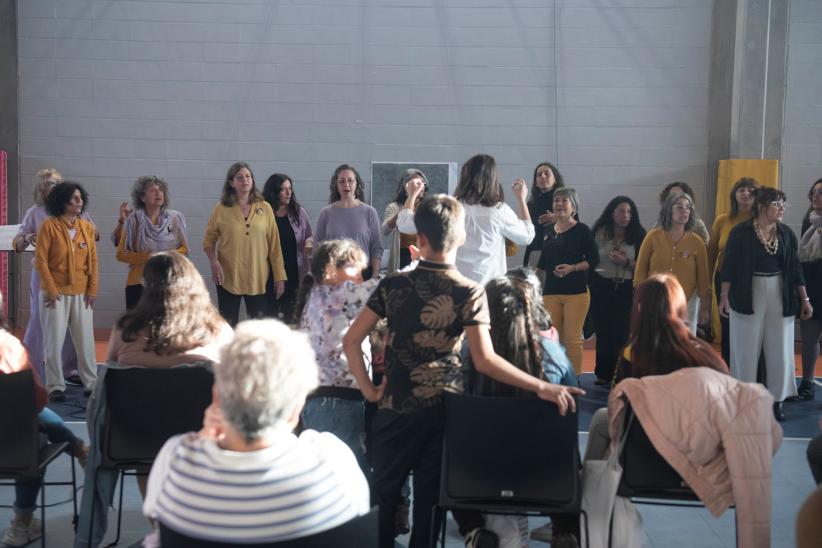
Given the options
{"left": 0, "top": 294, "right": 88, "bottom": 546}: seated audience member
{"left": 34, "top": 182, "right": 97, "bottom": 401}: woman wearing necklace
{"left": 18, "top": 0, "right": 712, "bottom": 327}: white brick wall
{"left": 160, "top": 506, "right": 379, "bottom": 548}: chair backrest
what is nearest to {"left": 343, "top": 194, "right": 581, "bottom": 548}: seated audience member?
{"left": 160, "top": 506, "right": 379, "bottom": 548}: chair backrest

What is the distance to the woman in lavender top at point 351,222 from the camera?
5887 millimetres

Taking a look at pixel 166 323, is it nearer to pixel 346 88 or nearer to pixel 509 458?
pixel 509 458

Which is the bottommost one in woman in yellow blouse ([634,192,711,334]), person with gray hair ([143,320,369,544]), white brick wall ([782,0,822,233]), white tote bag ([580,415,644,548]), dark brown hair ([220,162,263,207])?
white tote bag ([580,415,644,548])

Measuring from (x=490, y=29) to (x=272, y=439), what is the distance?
21.4 ft

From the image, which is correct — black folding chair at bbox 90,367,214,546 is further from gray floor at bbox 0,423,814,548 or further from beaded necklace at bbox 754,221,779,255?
beaded necklace at bbox 754,221,779,255

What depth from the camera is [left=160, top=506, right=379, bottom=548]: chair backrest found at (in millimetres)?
1622

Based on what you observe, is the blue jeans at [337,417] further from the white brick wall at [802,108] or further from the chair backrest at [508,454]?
the white brick wall at [802,108]

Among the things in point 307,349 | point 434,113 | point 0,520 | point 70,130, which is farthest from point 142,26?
point 307,349

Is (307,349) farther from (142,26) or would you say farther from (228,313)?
(142,26)

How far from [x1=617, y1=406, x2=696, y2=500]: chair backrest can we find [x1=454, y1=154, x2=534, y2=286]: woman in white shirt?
5.99ft

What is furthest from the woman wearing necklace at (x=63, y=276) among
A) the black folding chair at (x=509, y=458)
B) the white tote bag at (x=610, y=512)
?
the white tote bag at (x=610, y=512)

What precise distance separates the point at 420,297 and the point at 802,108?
6251 mm

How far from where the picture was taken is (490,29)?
7703 millimetres

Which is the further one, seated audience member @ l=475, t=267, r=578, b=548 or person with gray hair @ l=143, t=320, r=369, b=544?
seated audience member @ l=475, t=267, r=578, b=548
